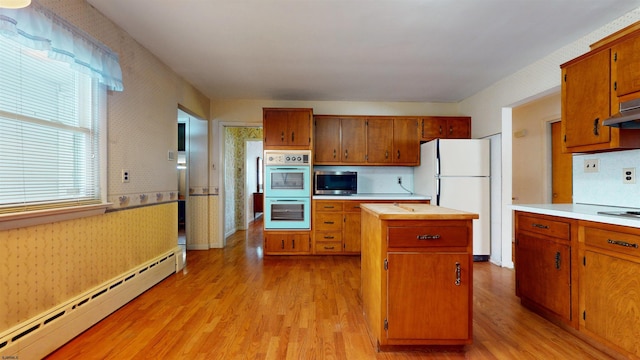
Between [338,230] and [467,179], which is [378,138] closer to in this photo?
[467,179]

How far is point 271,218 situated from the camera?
399 cm

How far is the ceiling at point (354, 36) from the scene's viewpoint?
206cm

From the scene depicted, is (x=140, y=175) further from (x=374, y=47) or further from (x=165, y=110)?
(x=374, y=47)

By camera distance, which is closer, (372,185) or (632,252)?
(632,252)

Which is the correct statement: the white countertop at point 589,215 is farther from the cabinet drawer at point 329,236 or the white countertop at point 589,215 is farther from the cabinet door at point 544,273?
the cabinet drawer at point 329,236

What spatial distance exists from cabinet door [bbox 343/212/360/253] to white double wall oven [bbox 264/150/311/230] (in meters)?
0.53

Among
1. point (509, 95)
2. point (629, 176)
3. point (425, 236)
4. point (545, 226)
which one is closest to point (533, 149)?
point (509, 95)

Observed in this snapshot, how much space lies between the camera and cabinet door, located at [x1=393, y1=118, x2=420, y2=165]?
4.30 m

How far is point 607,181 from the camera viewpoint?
90.0 inches

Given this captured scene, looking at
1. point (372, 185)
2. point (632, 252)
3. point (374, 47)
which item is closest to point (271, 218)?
point (372, 185)

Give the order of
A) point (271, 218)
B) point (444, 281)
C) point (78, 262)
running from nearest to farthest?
point (444, 281)
point (78, 262)
point (271, 218)

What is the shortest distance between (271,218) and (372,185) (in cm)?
173

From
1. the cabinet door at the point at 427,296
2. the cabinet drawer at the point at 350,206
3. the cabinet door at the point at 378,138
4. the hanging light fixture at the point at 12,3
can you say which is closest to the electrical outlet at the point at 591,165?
the cabinet door at the point at 427,296

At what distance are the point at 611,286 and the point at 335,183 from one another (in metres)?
2.97
